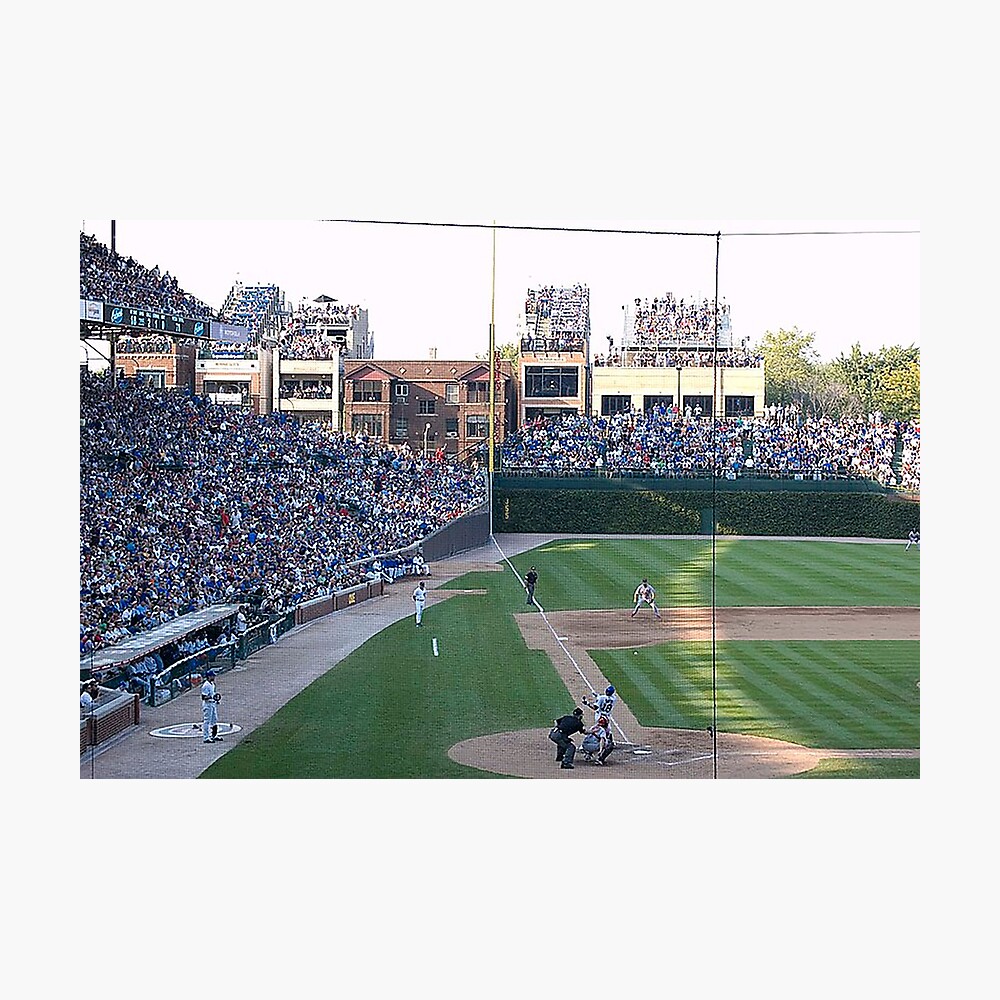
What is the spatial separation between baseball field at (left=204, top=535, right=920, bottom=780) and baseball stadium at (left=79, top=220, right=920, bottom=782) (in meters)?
0.03

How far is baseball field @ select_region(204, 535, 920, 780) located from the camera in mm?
13414

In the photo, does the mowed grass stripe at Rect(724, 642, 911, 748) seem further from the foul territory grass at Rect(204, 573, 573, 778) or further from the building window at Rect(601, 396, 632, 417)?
the building window at Rect(601, 396, 632, 417)

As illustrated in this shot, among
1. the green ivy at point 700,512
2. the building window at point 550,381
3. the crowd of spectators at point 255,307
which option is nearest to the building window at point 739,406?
the green ivy at point 700,512

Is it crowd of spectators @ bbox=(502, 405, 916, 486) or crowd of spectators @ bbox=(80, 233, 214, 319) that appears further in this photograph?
crowd of spectators @ bbox=(502, 405, 916, 486)

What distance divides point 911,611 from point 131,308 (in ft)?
29.1

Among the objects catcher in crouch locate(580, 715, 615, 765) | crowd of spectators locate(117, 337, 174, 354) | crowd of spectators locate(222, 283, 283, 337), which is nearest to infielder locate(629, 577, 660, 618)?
catcher in crouch locate(580, 715, 615, 765)

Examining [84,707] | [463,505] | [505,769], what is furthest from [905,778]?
[84,707]

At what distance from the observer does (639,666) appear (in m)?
15.1

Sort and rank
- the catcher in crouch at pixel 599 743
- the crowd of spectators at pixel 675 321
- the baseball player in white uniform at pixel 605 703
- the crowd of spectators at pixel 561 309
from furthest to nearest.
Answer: the crowd of spectators at pixel 561 309 → the crowd of spectators at pixel 675 321 → the baseball player in white uniform at pixel 605 703 → the catcher in crouch at pixel 599 743

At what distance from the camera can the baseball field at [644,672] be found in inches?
528

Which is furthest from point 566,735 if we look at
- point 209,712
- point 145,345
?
point 145,345

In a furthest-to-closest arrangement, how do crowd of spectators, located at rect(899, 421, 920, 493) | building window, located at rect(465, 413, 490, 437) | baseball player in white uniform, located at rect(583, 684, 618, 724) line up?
crowd of spectators, located at rect(899, 421, 920, 493), building window, located at rect(465, 413, 490, 437), baseball player in white uniform, located at rect(583, 684, 618, 724)

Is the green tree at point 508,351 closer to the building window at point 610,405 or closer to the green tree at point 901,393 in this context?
the building window at point 610,405

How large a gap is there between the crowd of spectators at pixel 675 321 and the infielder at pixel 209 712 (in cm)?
563
